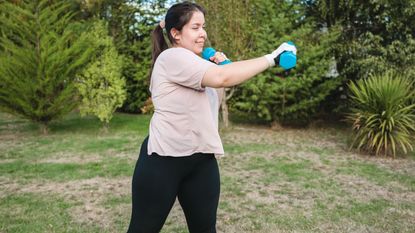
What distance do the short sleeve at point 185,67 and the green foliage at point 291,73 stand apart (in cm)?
746

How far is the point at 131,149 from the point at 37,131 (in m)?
3.69

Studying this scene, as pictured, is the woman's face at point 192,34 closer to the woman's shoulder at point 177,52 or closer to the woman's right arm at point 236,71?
the woman's shoulder at point 177,52

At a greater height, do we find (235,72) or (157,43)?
(157,43)

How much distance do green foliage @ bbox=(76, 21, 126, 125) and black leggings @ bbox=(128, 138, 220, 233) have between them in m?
7.67

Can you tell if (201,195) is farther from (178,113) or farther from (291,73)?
(291,73)

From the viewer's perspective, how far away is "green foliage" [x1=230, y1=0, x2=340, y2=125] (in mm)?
9133

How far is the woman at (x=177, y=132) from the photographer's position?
6.11 feet

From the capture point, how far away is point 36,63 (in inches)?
341

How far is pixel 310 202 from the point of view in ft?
14.7

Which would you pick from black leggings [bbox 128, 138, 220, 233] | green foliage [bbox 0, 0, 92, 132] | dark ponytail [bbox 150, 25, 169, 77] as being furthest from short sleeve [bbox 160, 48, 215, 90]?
green foliage [bbox 0, 0, 92, 132]

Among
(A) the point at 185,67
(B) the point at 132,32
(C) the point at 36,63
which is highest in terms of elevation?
(B) the point at 132,32

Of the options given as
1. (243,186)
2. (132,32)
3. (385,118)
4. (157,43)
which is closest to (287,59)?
(157,43)

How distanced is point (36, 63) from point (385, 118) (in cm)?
722

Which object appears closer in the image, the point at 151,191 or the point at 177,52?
the point at 177,52
